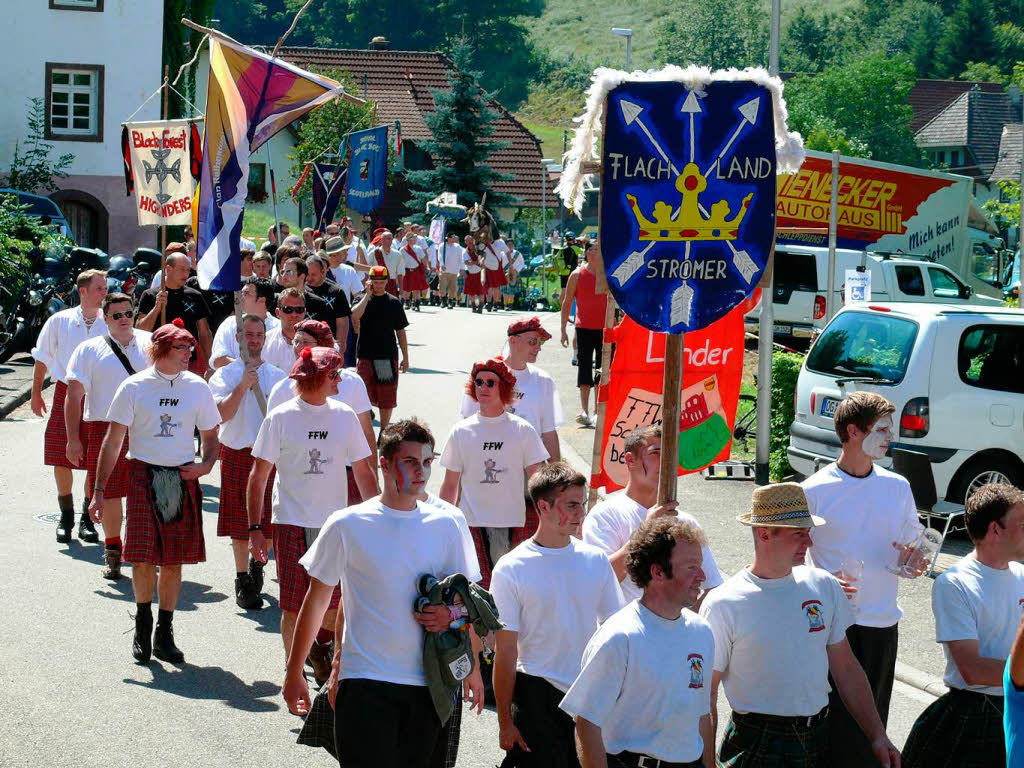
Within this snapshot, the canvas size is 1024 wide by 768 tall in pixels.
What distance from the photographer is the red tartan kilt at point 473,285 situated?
3703 cm

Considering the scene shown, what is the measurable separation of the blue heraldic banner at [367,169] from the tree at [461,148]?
95.0 feet

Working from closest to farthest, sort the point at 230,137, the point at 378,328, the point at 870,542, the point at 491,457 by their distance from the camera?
1. the point at 870,542
2. the point at 491,457
3. the point at 230,137
4. the point at 378,328

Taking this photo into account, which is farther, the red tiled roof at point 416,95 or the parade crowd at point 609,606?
the red tiled roof at point 416,95

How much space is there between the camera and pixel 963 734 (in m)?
5.48

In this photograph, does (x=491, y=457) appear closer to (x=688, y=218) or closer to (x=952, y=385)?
(x=688, y=218)

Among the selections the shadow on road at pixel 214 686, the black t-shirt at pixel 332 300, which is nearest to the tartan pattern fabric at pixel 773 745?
the shadow on road at pixel 214 686

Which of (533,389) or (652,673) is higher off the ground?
(533,389)

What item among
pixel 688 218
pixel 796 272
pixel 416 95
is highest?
pixel 416 95

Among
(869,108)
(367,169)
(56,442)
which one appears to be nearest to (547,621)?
(56,442)

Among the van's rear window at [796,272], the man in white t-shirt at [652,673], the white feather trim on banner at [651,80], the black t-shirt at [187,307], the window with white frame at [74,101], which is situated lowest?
the man in white t-shirt at [652,673]

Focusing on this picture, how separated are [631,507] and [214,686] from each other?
3.05m

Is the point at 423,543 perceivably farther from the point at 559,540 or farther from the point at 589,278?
the point at 589,278

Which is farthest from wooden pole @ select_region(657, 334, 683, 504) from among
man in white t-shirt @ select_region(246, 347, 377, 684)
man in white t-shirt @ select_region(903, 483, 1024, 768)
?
man in white t-shirt @ select_region(246, 347, 377, 684)

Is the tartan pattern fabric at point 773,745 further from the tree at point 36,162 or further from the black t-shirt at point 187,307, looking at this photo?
the tree at point 36,162
